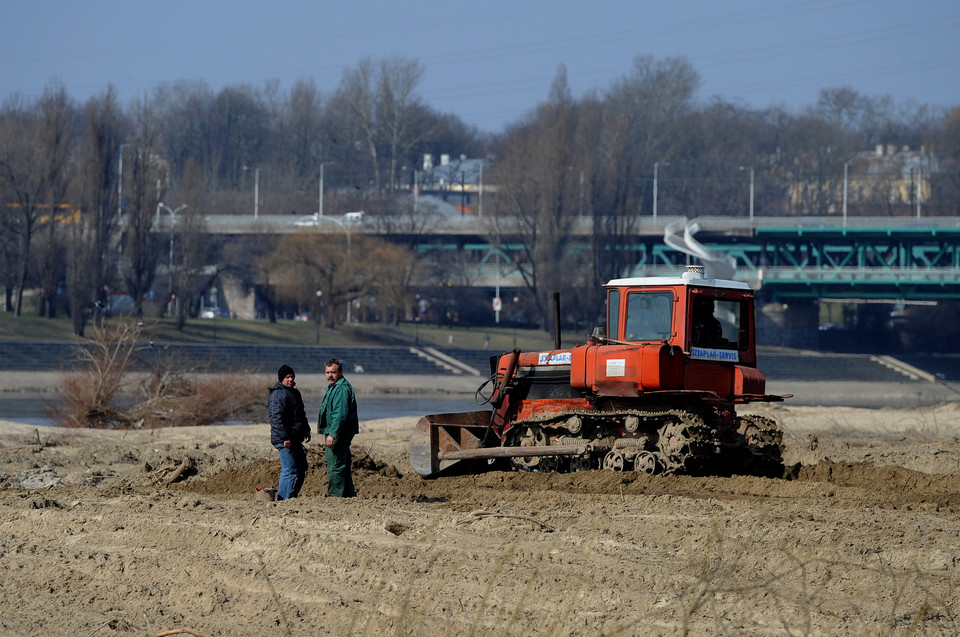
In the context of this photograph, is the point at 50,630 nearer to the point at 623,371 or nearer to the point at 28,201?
the point at 623,371

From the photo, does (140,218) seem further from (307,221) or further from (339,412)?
(339,412)

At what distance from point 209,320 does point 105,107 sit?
13.9 m

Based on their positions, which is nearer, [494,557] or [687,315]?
[494,557]

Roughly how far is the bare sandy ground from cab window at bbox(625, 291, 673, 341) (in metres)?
1.85

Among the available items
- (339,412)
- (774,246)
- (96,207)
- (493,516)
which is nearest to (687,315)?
(339,412)

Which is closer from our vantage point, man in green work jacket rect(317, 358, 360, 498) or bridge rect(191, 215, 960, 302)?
man in green work jacket rect(317, 358, 360, 498)

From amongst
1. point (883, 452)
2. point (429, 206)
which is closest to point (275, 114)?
point (429, 206)

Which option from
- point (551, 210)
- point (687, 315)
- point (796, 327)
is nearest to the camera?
point (687, 315)

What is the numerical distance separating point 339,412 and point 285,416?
0.57 metres

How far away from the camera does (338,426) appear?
1255 centimetres

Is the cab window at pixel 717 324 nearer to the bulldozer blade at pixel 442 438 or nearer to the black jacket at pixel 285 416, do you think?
the bulldozer blade at pixel 442 438

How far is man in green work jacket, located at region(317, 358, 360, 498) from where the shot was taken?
12.6m

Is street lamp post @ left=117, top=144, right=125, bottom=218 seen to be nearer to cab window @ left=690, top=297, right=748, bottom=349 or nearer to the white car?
the white car

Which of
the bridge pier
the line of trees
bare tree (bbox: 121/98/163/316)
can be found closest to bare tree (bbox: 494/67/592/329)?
the line of trees
